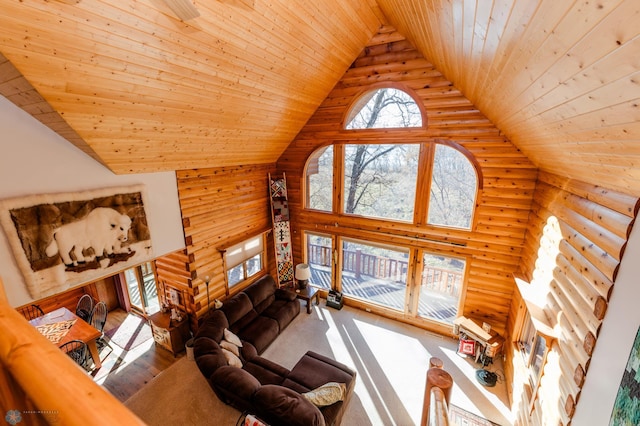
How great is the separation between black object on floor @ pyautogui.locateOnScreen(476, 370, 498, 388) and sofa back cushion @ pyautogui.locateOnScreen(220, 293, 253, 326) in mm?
4194

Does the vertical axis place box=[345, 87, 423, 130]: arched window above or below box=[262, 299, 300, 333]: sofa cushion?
above

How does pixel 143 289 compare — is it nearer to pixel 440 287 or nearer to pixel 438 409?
pixel 438 409

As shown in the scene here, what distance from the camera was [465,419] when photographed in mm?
3727

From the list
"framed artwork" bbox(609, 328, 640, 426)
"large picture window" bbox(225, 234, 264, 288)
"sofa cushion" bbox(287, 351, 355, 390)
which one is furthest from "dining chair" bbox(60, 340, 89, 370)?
"framed artwork" bbox(609, 328, 640, 426)

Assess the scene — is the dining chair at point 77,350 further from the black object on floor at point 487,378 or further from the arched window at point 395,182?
the black object on floor at point 487,378

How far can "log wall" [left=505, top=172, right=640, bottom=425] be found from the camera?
213 cm

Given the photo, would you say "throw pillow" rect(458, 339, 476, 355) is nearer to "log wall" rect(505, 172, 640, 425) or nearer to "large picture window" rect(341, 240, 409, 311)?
"log wall" rect(505, 172, 640, 425)

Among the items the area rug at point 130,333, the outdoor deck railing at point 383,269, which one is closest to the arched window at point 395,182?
the outdoor deck railing at point 383,269

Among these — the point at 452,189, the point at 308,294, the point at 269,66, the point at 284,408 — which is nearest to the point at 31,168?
the point at 269,66

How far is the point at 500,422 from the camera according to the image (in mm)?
3748

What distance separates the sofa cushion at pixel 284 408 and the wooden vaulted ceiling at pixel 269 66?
345 centimetres

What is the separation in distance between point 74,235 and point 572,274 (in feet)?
18.2

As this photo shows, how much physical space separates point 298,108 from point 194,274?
3653 millimetres

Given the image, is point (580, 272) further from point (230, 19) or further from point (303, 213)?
point (303, 213)
